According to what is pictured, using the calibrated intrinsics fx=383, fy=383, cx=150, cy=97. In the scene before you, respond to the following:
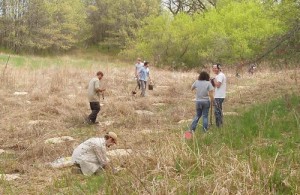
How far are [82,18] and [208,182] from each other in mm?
54349

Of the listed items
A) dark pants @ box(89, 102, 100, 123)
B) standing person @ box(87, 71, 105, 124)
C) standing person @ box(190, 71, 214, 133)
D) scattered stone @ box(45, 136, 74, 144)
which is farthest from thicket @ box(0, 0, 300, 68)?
scattered stone @ box(45, 136, 74, 144)

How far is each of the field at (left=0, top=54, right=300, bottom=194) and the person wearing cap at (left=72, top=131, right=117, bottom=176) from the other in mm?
239

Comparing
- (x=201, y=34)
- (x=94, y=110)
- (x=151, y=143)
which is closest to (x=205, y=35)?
(x=201, y=34)

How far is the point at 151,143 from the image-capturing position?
6.28m

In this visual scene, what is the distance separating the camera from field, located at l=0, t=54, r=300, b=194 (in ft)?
14.2

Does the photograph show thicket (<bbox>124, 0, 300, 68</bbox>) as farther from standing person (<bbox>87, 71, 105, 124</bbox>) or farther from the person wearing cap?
the person wearing cap

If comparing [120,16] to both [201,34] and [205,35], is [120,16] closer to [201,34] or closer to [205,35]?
[201,34]

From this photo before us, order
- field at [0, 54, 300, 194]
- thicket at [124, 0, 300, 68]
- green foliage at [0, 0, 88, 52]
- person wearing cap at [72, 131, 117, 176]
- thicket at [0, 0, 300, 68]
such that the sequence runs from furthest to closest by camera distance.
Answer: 1. green foliage at [0, 0, 88, 52]
2. thicket at [0, 0, 300, 68]
3. thicket at [124, 0, 300, 68]
4. person wearing cap at [72, 131, 117, 176]
5. field at [0, 54, 300, 194]

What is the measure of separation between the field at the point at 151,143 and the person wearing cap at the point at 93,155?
24cm

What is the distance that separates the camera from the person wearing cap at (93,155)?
6711mm

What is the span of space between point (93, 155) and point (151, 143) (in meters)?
1.23

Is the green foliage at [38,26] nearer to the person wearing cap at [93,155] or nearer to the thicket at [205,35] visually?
the thicket at [205,35]

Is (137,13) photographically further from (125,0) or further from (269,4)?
(269,4)

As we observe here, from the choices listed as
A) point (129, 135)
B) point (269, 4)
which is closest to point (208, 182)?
point (129, 135)
